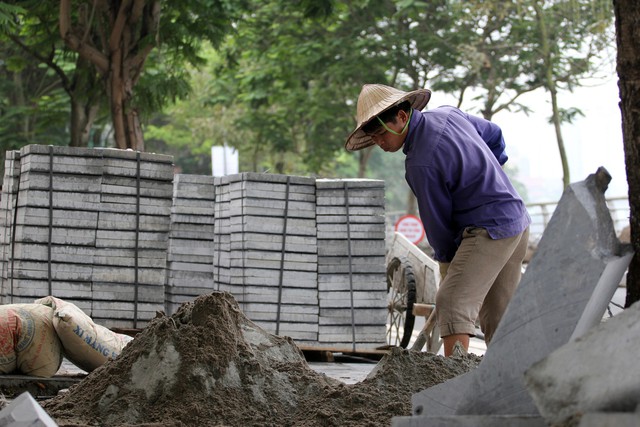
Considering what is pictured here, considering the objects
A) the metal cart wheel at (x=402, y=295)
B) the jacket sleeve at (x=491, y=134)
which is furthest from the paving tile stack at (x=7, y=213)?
the jacket sleeve at (x=491, y=134)

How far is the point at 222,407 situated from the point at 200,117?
31.5 meters

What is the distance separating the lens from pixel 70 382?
6527mm

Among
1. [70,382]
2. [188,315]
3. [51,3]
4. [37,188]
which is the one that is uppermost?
[51,3]

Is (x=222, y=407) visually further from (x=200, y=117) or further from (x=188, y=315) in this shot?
(x=200, y=117)

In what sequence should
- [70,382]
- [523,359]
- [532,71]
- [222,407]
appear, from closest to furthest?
[523,359]
[222,407]
[70,382]
[532,71]

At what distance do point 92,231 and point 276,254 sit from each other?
177cm

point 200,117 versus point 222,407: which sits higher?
point 200,117

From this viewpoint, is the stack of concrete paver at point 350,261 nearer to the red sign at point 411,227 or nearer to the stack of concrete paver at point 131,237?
the stack of concrete paver at point 131,237

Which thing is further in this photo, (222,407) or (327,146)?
(327,146)

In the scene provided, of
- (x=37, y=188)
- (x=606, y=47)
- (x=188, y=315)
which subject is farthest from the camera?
(x=606, y=47)

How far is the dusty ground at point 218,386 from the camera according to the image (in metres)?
4.67

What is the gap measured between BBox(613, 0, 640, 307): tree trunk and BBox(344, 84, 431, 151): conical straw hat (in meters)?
2.02

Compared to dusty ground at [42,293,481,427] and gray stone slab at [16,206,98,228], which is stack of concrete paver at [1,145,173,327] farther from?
dusty ground at [42,293,481,427]

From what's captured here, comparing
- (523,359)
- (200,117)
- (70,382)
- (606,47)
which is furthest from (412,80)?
(523,359)
